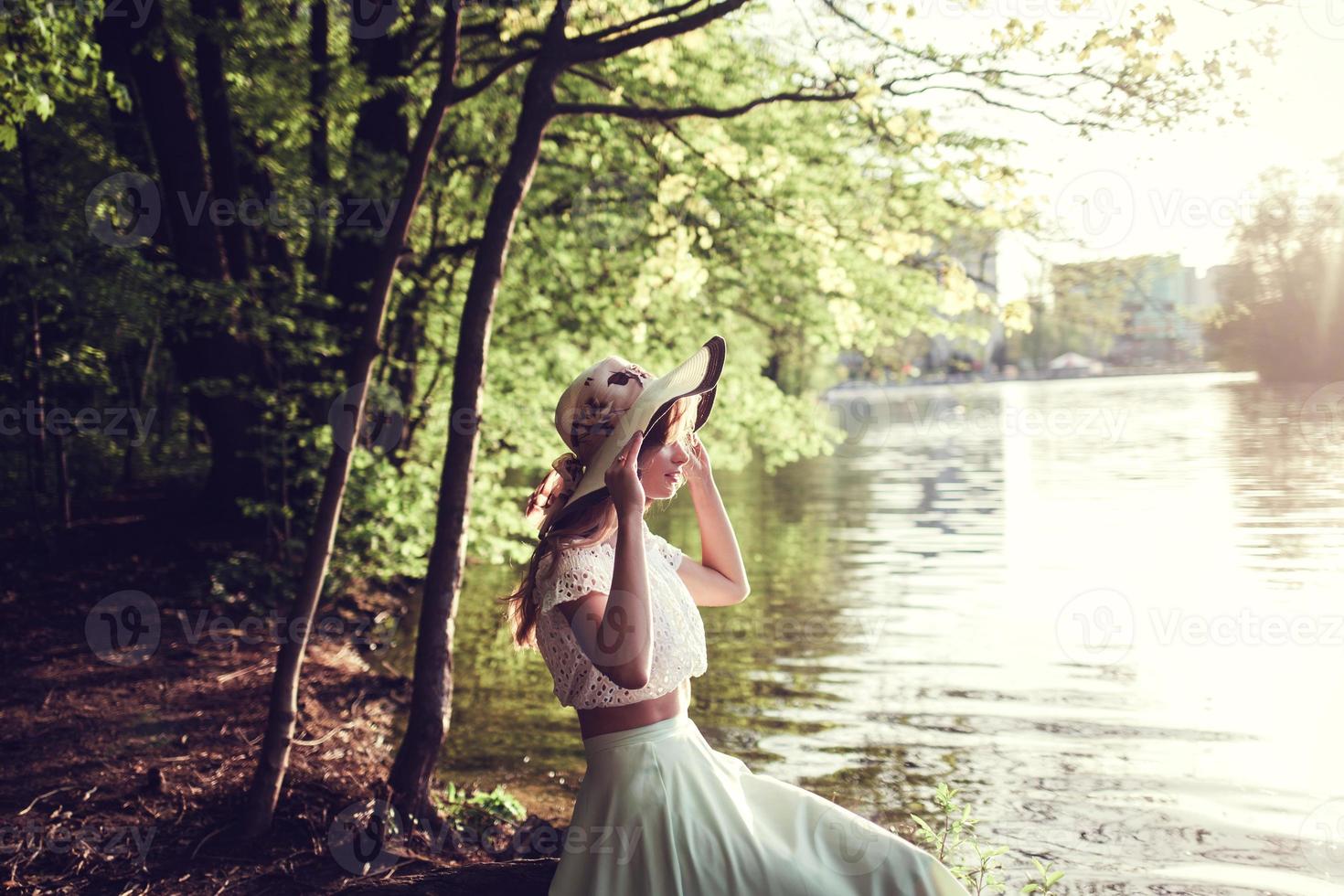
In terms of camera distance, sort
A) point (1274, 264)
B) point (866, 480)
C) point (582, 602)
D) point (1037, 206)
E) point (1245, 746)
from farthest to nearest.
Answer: point (1274, 264)
point (866, 480)
point (1245, 746)
point (1037, 206)
point (582, 602)

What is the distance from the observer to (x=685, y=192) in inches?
291

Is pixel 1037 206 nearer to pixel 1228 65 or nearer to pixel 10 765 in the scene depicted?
pixel 1228 65

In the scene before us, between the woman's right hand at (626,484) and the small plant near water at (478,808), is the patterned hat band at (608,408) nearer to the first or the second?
the woman's right hand at (626,484)

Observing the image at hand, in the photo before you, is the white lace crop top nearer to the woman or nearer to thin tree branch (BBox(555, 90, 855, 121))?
the woman

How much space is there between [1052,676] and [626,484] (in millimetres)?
9440

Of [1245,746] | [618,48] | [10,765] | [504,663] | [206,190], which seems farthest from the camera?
[504,663]

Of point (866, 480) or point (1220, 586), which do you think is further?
point (866, 480)

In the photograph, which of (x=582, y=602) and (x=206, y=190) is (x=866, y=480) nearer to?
(x=206, y=190)

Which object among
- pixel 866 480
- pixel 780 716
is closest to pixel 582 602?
pixel 780 716

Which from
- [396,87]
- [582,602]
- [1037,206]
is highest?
[396,87]

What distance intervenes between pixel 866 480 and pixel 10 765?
2521cm

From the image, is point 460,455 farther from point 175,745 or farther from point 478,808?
point 175,745

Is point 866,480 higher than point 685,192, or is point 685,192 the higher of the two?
point 685,192

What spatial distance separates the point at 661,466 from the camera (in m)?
2.86
